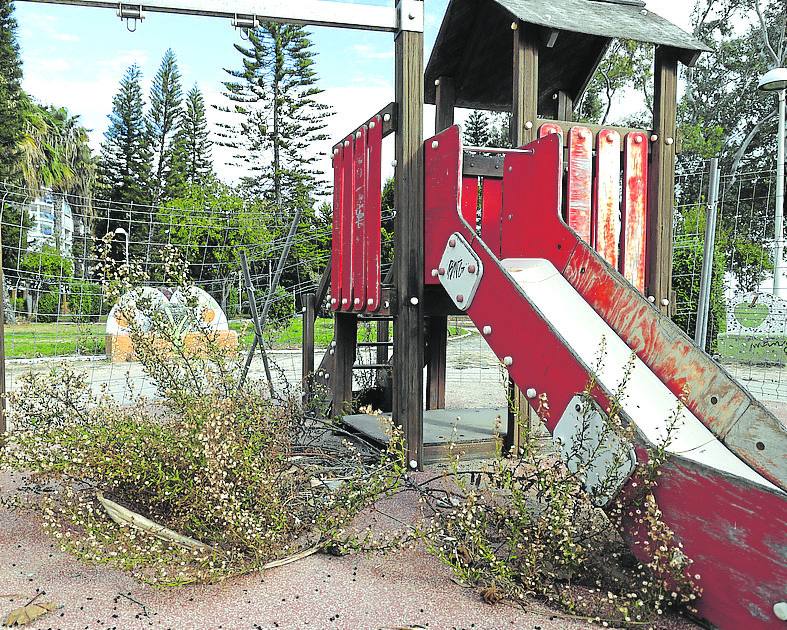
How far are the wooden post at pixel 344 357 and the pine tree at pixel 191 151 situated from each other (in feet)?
84.9

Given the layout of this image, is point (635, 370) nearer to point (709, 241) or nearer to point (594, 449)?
point (594, 449)

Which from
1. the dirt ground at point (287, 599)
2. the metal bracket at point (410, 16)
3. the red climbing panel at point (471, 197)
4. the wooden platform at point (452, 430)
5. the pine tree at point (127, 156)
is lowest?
the dirt ground at point (287, 599)

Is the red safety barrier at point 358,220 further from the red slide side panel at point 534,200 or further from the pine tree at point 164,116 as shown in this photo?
the pine tree at point 164,116

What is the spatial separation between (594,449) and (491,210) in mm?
2108

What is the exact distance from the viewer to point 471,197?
4.28m

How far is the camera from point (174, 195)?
30.1 metres

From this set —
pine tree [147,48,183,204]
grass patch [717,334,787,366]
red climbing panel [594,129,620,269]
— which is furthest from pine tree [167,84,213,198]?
red climbing panel [594,129,620,269]

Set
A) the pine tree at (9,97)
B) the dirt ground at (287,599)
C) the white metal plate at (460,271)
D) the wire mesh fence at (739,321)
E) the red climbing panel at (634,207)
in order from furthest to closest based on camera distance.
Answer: the pine tree at (9,97) → the wire mesh fence at (739,321) → the red climbing panel at (634,207) → the white metal plate at (460,271) → the dirt ground at (287,599)

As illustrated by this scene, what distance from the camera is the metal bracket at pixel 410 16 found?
4.20m

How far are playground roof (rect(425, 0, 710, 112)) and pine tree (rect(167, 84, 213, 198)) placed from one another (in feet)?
83.7

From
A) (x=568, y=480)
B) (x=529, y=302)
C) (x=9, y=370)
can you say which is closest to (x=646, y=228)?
(x=529, y=302)

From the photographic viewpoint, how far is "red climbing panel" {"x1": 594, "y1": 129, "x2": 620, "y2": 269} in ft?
13.8

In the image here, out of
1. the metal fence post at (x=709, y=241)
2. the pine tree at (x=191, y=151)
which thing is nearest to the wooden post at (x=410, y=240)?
the metal fence post at (x=709, y=241)

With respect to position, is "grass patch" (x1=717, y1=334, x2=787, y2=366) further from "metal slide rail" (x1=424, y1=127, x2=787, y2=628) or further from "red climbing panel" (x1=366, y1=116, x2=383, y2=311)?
"metal slide rail" (x1=424, y1=127, x2=787, y2=628)
